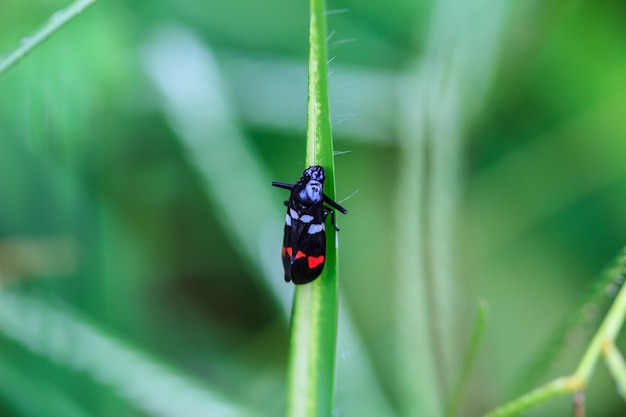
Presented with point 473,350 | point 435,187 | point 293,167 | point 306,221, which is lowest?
point 473,350

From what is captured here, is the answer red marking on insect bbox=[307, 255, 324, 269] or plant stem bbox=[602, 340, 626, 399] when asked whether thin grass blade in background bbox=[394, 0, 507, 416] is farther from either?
plant stem bbox=[602, 340, 626, 399]

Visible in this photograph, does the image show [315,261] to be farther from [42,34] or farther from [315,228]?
[42,34]

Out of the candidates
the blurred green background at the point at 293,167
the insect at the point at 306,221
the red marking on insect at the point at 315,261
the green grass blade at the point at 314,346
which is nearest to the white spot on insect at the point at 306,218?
the insect at the point at 306,221

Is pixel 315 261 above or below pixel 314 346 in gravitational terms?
above

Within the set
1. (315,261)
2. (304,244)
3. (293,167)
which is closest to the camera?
(315,261)

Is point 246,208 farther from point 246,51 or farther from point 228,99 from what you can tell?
point 246,51

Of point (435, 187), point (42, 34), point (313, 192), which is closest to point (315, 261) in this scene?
point (313, 192)

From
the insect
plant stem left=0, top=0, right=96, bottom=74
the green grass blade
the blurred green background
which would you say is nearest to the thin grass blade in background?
the blurred green background
